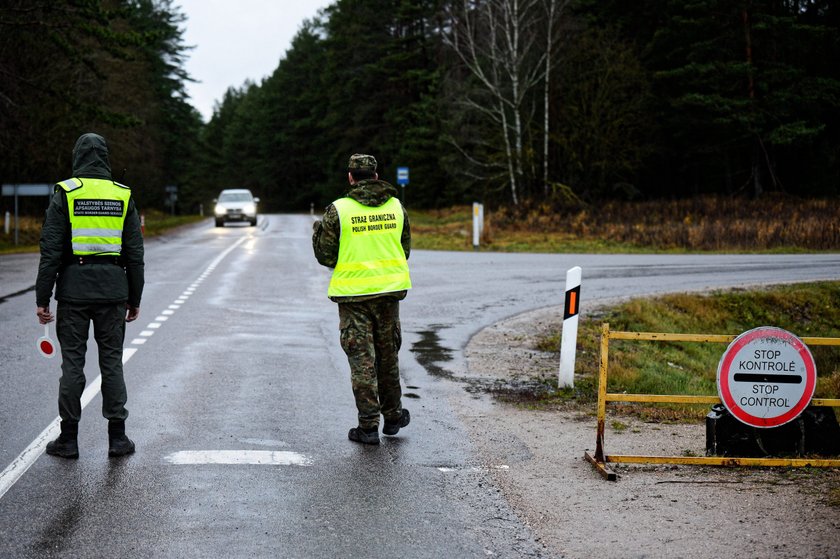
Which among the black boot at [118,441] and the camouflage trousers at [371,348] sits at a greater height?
the camouflage trousers at [371,348]

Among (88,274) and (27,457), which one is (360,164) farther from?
(27,457)

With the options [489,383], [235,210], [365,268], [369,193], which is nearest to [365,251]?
[365,268]

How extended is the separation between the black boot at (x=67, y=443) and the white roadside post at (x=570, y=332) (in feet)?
15.8

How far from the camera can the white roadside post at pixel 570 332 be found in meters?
9.27

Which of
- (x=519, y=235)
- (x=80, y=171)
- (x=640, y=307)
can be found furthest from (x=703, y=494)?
(x=519, y=235)

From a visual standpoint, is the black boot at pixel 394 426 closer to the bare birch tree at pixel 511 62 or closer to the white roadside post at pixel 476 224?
the white roadside post at pixel 476 224

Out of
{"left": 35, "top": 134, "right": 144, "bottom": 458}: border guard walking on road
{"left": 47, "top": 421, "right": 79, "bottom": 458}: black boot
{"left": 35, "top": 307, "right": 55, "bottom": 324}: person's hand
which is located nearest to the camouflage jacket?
{"left": 35, "top": 134, "right": 144, "bottom": 458}: border guard walking on road

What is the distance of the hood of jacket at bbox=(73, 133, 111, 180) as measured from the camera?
6117 mm

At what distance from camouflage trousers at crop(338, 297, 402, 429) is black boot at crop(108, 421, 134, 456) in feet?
5.24

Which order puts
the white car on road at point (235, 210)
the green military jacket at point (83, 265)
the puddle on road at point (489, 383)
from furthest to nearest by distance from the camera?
the white car on road at point (235, 210) < the puddle on road at point (489, 383) < the green military jacket at point (83, 265)

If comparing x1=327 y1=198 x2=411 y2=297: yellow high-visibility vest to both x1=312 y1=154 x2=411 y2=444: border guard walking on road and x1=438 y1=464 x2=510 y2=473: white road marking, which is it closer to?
x1=312 y1=154 x2=411 y2=444: border guard walking on road

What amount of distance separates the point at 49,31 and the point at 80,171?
2801 centimetres

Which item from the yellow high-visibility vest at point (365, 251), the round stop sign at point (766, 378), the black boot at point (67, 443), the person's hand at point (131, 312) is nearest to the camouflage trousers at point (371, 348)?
the yellow high-visibility vest at point (365, 251)

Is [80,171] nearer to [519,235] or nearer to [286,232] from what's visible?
[519,235]
